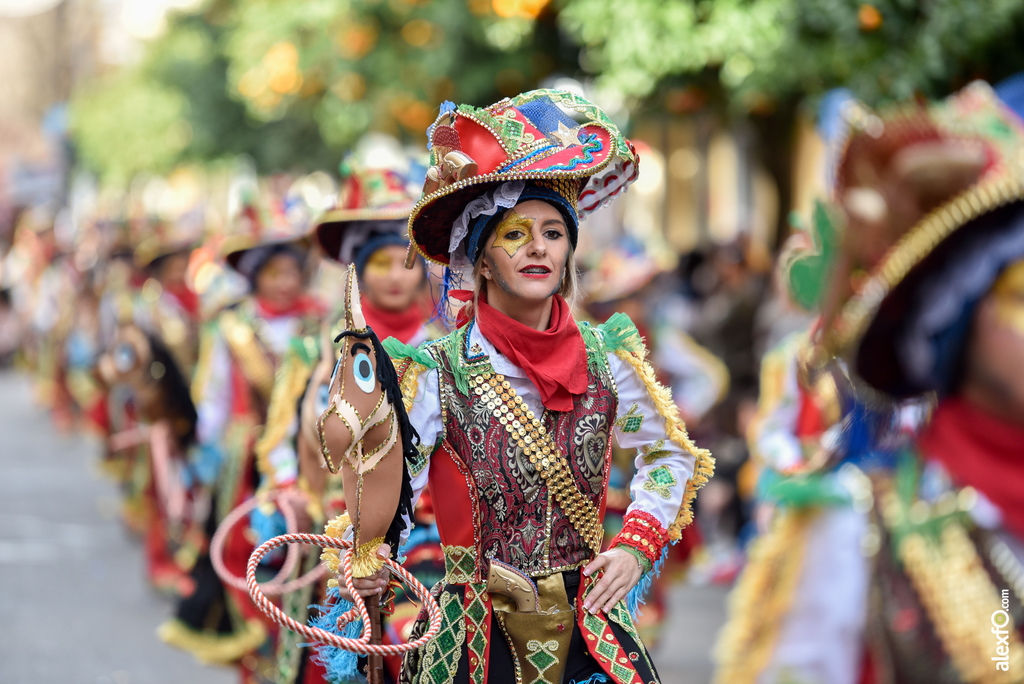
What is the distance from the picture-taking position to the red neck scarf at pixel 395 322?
4945 mm

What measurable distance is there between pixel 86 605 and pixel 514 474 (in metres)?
5.98

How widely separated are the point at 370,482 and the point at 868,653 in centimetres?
128

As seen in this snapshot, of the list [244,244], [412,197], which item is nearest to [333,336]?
[412,197]

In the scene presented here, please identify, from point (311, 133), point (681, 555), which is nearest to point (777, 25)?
point (681, 555)

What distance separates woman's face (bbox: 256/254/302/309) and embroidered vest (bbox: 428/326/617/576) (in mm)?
4122

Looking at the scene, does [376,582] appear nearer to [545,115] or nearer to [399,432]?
[399,432]

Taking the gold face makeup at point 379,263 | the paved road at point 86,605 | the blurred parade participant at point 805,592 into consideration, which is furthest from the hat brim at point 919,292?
the paved road at point 86,605

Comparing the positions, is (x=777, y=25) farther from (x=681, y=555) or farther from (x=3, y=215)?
(x=3, y=215)

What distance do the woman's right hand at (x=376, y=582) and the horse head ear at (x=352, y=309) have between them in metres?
0.52

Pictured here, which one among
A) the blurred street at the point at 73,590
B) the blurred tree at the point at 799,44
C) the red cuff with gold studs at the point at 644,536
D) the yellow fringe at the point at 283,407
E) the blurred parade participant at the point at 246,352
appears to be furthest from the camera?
the blurred tree at the point at 799,44

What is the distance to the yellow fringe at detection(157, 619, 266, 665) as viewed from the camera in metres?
6.10

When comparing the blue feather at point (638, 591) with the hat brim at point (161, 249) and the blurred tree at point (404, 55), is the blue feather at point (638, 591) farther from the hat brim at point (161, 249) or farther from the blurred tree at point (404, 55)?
the hat brim at point (161, 249)

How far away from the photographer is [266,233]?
24.2 ft

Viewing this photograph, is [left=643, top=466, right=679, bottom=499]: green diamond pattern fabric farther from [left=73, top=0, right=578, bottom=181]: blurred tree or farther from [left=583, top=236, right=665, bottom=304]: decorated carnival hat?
[left=73, top=0, right=578, bottom=181]: blurred tree
